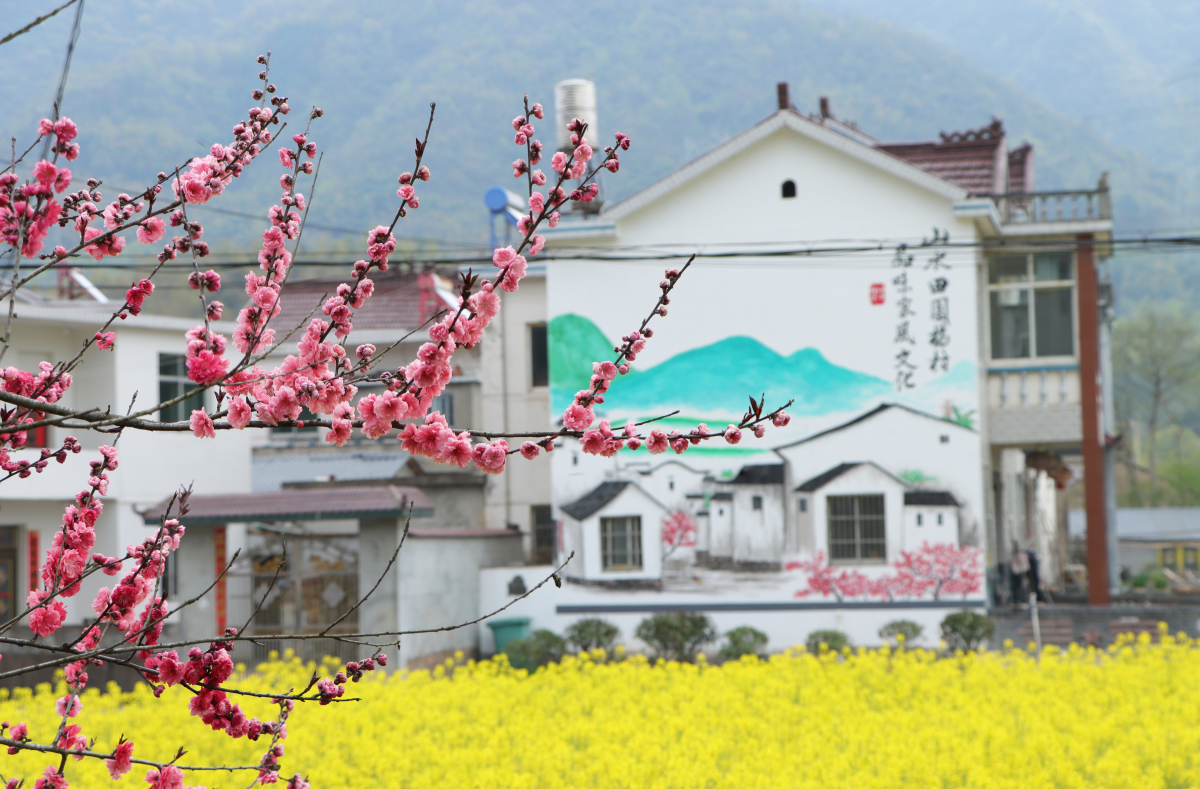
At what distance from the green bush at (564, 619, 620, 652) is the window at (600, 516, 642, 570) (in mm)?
1309

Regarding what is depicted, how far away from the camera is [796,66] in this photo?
487ft

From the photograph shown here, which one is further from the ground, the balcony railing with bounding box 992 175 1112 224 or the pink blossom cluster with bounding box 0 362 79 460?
the balcony railing with bounding box 992 175 1112 224

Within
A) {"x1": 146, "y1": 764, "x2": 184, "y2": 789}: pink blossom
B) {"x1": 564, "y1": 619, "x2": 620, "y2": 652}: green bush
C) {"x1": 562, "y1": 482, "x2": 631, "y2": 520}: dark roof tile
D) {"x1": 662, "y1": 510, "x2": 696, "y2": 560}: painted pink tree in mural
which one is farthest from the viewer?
{"x1": 562, "y1": 482, "x2": 631, "y2": 520}: dark roof tile

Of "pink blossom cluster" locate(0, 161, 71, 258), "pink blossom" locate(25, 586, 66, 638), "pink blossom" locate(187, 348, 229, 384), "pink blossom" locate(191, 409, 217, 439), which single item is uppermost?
"pink blossom cluster" locate(0, 161, 71, 258)

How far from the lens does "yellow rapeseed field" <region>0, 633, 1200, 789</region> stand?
9.65 metres

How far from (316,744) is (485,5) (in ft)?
519

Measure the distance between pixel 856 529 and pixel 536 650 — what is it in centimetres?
600

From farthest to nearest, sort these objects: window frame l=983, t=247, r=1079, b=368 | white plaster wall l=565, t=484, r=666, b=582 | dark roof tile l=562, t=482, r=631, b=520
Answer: dark roof tile l=562, t=482, r=631, b=520 → white plaster wall l=565, t=484, r=666, b=582 → window frame l=983, t=247, r=1079, b=368

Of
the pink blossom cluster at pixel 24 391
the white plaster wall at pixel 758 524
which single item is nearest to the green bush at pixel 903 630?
the white plaster wall at pixel 758 524

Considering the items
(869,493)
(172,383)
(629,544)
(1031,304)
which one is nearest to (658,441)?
(869,493)

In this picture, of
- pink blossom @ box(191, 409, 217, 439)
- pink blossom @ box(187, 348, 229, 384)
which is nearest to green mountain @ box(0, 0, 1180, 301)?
pink blossom @ box(187, 348, 229, 384)

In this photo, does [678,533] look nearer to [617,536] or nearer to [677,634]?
[617,536]

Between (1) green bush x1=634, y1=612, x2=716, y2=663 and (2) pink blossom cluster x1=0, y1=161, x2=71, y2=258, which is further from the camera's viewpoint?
(1) green bush x1=634, y1=612, x2=716, y2=663

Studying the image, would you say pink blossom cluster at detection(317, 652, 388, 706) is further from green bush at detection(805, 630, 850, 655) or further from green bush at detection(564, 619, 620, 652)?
green bush at detection(564, 619, 620, 652)
